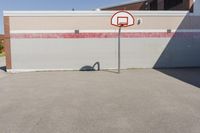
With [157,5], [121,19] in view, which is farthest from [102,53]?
[157,5]

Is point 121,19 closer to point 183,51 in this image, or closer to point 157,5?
point 183,51

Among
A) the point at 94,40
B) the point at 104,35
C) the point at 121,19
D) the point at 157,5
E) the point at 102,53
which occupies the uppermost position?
the point at 157,5

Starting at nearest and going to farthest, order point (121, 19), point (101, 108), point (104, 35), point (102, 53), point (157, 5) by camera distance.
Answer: point (101, 108) < point (121, 19) < point (104, 35) < point (102, 53) < point (157, 5)

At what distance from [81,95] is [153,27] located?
803cm

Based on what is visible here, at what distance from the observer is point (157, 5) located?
21.8 metres

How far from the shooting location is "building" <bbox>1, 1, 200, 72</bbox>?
13.0 metres

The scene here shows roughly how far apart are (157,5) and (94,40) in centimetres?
1114

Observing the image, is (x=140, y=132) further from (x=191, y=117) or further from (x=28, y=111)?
(x=28, y=111)

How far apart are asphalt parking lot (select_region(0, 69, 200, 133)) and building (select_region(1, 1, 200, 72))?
15.0 ft

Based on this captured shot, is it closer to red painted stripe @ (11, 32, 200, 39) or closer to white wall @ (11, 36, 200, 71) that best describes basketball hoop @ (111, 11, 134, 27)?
red painted stripe @ (11, 32, 200, 39)

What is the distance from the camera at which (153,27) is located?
13484mm

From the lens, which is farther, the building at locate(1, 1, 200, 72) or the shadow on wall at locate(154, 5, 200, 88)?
the shadow on wall at locate(154, 5, 200, 88)

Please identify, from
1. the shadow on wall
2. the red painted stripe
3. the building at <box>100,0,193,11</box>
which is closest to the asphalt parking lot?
the red painted stripe

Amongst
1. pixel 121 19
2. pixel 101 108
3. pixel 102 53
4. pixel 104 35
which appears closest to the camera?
pixel 101 108
